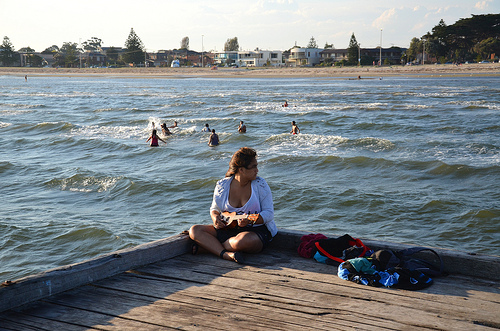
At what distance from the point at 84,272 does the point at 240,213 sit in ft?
5.61

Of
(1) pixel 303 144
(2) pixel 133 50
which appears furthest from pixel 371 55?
(1) pixel 303 144

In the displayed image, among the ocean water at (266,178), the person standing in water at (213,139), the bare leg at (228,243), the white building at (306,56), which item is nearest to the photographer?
the bare leg at (228,243)

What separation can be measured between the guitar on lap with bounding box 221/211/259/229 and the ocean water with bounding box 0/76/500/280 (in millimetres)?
3833

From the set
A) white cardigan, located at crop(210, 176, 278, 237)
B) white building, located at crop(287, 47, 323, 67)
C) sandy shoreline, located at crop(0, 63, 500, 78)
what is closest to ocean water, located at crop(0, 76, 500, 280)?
white cardigan, located at crop(210, 176, 278, 237)

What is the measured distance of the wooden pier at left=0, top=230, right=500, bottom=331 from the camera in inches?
138

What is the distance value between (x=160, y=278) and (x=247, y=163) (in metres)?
1.44

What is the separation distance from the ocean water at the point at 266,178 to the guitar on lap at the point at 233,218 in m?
3.83

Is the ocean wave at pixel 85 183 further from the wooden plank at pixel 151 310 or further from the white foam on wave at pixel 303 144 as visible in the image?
the wooden plank at pixel 151 310

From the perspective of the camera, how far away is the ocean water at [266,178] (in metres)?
9.01

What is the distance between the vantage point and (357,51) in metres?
105

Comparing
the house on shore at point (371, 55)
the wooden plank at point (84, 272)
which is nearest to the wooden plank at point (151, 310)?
the wooden plank at point (84, 272)

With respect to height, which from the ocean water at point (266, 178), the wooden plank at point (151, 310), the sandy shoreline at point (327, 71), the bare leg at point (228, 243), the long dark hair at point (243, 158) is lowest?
the ocean water at point (266, 178)

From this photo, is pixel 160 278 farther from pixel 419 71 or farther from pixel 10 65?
pixel 10 65

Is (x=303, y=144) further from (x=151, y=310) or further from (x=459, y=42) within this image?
(x=459, y=42)
